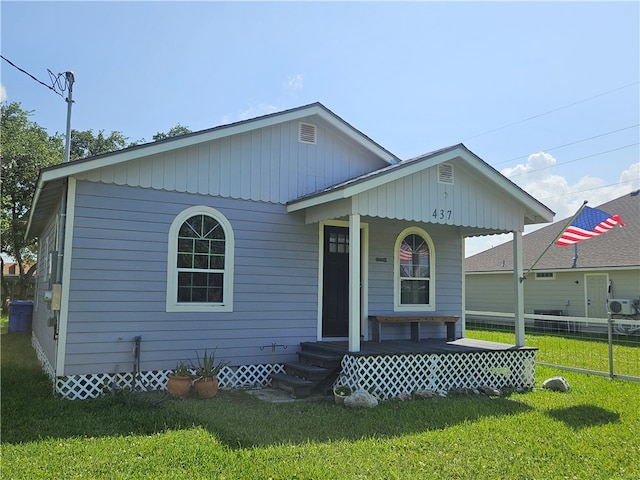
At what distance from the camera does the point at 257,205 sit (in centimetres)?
845

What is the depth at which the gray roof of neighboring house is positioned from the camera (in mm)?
18016

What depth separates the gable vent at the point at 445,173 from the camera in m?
8.32

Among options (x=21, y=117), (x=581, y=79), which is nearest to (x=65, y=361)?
(x=581, y=79)

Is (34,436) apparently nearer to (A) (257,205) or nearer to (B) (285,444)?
(B) (285,444)

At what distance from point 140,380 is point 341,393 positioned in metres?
2.96

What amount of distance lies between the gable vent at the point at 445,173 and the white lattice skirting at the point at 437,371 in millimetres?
2880

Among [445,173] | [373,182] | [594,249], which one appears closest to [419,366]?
[373,182]

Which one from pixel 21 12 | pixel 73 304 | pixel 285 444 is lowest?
pixel 285 444

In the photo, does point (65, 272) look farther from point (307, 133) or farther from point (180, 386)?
point (307, 133)

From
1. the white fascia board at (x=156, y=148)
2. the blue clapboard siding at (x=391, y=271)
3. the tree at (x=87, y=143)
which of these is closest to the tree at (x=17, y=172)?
the tree at (x=87, y=143)

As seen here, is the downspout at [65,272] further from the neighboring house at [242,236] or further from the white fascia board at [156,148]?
the white fascia board at [156,148]

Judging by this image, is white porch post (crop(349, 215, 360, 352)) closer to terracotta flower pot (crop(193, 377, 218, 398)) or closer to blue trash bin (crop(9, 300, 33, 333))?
terracotta flower pot (crop(193, 377, 218, 398))

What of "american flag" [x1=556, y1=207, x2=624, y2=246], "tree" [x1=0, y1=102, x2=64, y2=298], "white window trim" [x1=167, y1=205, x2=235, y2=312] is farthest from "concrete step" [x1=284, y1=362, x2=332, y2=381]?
"tree" [x1=0, y1=102, x2=64, y2=298]

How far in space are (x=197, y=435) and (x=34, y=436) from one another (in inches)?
64.4
